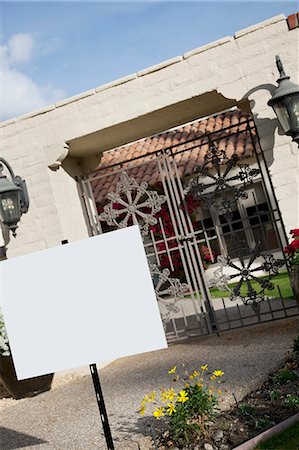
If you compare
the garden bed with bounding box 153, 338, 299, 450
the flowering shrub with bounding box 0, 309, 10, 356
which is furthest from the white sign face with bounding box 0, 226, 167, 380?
the flowering shrub with bounding box 0, 309, 10, 356

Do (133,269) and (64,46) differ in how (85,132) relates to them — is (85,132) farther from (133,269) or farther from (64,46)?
(133,269)

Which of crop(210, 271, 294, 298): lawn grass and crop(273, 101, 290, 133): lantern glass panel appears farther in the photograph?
crop(210, 271, 294, 298): lawn grass

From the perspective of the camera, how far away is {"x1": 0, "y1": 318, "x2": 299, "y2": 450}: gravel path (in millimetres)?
4094

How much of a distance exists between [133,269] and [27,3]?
402 centimetres

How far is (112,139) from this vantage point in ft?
24.3

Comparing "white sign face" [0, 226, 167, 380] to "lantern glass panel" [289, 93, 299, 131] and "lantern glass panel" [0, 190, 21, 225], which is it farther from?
"lantern glass panel" [0, 190, 21, 225]

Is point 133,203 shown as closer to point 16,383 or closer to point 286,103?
point 286,103

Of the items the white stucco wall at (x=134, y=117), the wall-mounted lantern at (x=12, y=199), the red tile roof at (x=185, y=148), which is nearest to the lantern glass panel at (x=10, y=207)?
the wall-mounted lantern at (x=12, y=199)

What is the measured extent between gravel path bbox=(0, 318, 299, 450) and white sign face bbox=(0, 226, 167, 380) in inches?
39.3

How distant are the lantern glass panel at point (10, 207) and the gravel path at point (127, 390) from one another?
2.16 meters

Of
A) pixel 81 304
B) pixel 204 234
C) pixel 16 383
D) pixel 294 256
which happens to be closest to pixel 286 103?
pixel 294 256

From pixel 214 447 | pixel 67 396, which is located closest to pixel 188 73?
pixel 67 396

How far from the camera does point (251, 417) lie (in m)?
3.52

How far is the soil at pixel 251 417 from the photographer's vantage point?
3264mm
